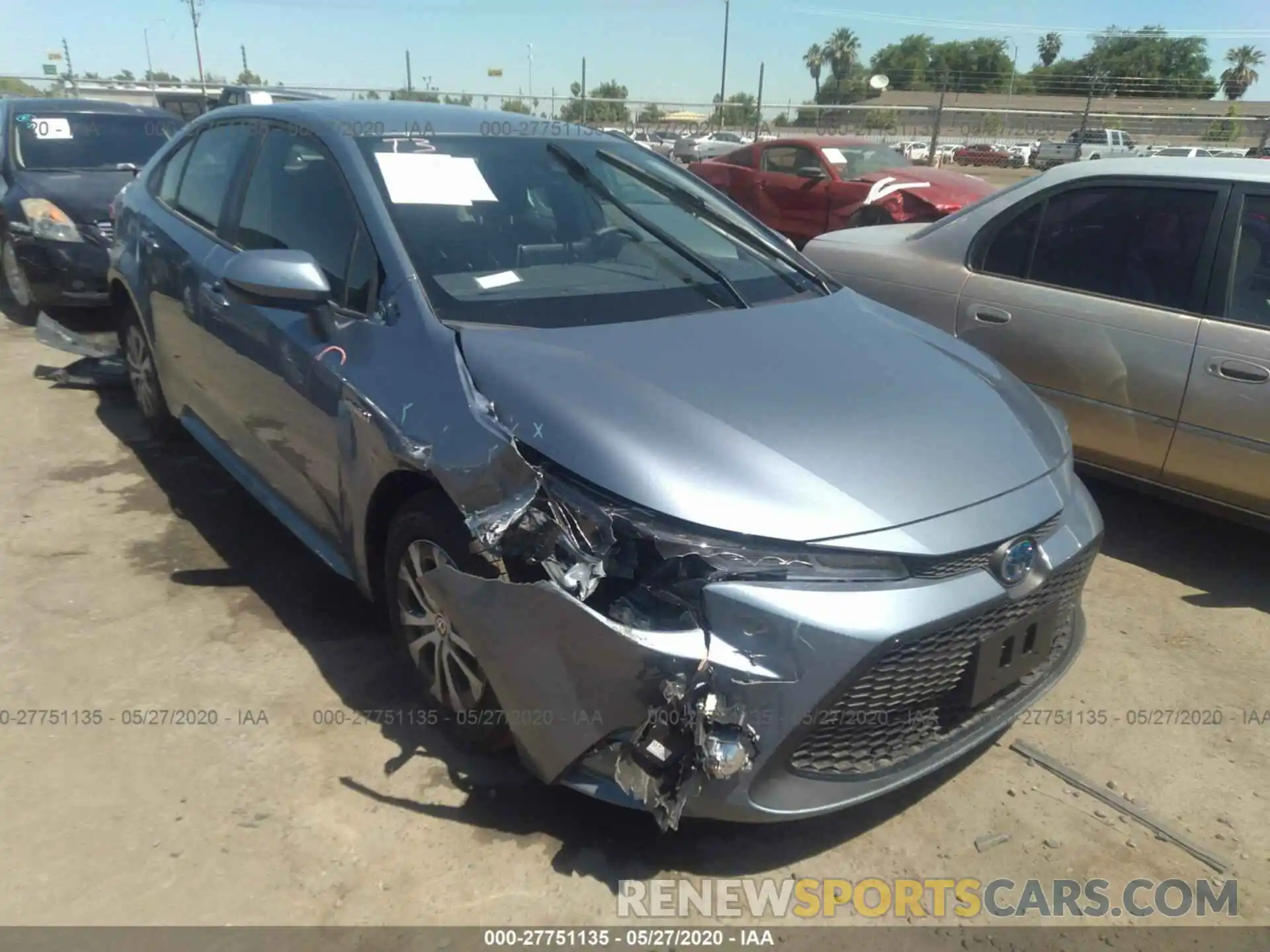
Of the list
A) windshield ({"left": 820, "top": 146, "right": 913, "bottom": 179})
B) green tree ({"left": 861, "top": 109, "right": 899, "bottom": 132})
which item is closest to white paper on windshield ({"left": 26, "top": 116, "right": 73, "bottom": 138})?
windshield ({"left": 820, "top": 146, "right": 913, "bottom": 179})

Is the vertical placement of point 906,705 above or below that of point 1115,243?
below

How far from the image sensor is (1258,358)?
3576mm

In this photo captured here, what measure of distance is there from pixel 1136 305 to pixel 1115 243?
336 mm

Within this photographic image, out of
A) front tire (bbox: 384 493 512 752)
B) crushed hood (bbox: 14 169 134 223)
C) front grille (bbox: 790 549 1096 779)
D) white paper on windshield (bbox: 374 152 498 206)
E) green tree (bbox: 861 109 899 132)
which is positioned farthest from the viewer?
green tree (bbox: 861 109 899 132)

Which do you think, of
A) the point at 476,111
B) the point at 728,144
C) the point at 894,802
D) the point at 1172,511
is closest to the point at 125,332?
the point at 476,111

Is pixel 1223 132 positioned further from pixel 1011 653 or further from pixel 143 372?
pixel 1011 653

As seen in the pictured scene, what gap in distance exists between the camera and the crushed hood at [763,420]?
213 centimetres

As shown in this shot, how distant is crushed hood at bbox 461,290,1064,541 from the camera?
2129mm

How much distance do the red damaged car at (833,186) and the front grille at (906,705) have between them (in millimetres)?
7971

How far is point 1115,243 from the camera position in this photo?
13.5ft

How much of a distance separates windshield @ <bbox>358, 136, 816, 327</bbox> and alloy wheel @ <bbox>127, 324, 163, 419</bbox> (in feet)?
7.36

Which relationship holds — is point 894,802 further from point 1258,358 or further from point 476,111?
point 476,111

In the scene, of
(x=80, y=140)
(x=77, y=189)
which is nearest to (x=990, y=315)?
(x=77, y=189)

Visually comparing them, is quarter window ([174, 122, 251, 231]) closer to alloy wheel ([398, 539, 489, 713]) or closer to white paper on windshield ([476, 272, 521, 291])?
white paper on windshield ([476, 272, 521, 291])
